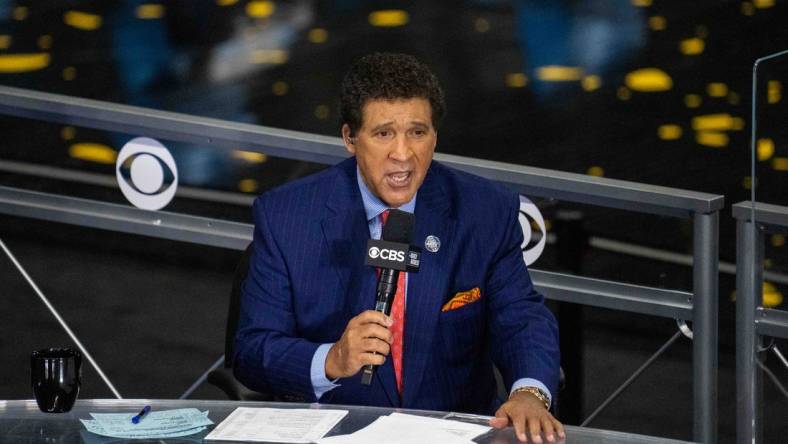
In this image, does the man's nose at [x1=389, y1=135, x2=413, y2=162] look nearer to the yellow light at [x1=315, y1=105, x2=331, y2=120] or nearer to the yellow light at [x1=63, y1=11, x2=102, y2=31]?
the yellow light at [x1=315, y1=105, x2=331, y2=120]

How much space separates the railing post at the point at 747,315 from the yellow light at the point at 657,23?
1463 millimetres

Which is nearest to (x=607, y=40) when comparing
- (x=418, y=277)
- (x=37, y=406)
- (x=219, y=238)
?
(x=219, y=238)

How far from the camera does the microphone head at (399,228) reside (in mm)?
2367

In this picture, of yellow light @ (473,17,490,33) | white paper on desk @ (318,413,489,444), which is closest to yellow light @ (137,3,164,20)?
yellow light @ (473,17,490,33)

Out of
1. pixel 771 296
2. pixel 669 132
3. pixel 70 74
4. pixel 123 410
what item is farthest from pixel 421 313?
pixel 70 74

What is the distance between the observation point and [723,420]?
438cm

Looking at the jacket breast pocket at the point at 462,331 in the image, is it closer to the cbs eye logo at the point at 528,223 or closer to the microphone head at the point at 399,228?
the microphone head at the point at 399,228

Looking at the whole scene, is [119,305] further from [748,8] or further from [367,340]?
[367,340]

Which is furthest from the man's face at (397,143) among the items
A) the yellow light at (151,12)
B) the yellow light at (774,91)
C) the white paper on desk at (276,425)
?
the yellow light at (151,12)

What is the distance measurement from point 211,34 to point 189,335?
1.20 meters

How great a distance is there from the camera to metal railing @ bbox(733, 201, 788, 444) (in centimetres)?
329

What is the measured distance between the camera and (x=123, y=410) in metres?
2.50

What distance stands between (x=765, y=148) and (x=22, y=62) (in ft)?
12.3

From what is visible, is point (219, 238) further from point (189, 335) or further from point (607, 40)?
point (607, 40)
